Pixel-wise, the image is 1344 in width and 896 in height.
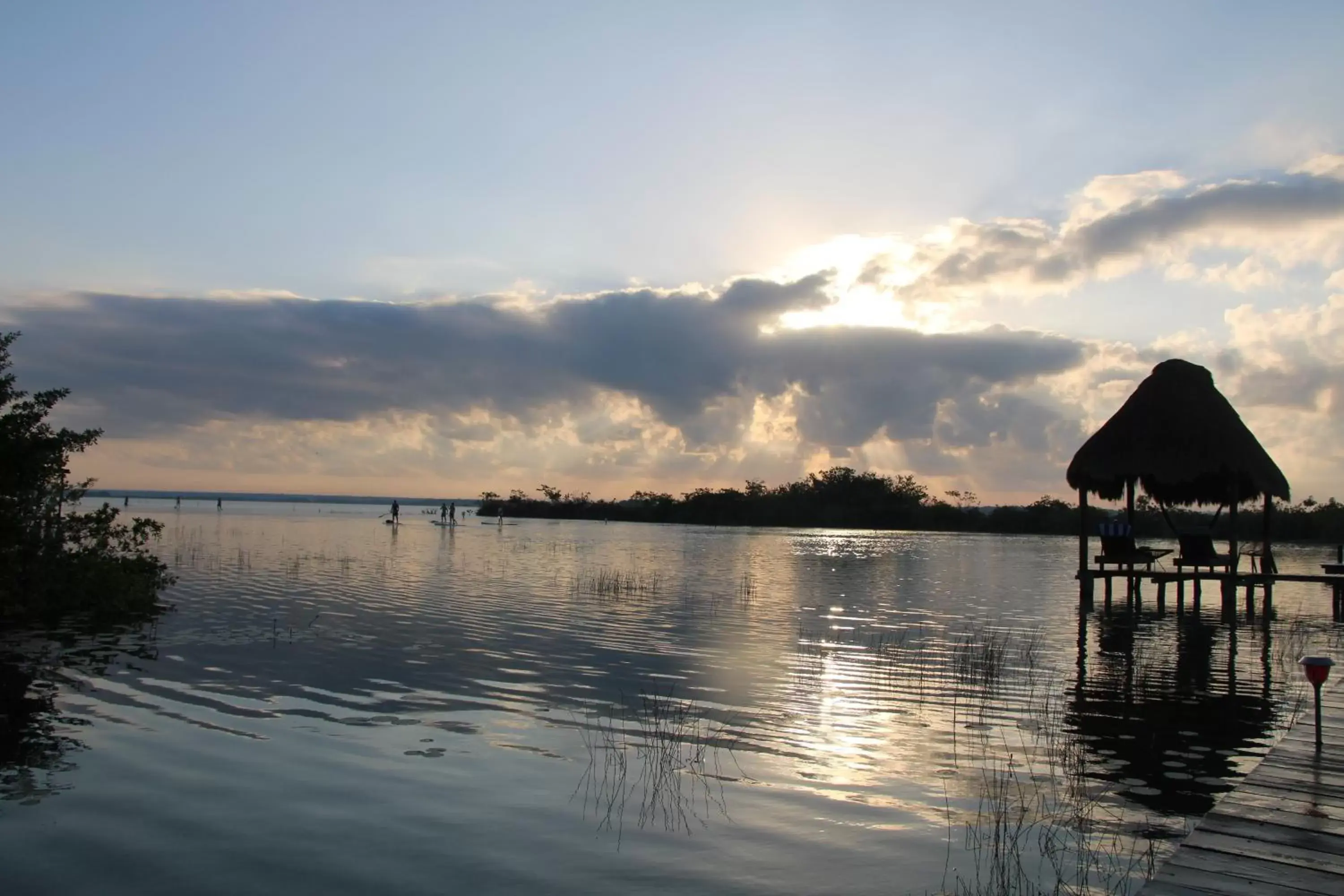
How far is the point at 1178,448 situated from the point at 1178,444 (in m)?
0.11

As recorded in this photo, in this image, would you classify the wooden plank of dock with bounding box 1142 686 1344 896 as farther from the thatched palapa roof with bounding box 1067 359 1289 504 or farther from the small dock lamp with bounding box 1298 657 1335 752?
the thatched palapa roof with bounding box 1067 359 1289 504

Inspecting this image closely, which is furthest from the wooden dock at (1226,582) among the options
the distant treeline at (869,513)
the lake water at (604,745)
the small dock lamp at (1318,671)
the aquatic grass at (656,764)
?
the distant treeline at (869,513)

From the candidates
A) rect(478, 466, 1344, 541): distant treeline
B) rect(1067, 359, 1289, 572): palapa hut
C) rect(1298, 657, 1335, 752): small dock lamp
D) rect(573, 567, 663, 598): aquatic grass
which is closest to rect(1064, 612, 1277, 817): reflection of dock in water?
rect(1298, 657, 1335, 752): small dock lamp

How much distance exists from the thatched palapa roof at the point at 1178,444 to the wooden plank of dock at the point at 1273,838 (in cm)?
1897

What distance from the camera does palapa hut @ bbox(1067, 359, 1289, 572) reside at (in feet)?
84.3

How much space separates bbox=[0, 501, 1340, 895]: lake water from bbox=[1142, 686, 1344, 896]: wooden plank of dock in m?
0.71

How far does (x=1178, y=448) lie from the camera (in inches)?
1019

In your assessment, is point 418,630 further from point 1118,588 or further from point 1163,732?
point 1118,588

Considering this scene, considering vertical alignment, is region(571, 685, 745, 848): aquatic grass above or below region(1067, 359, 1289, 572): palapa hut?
below

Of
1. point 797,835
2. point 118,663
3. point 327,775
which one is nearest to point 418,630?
point 118,663

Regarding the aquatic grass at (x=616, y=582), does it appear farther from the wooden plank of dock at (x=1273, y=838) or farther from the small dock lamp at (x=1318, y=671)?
the wooden plank of dock at (x=1273, y=838)

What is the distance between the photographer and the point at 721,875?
680 centimetres

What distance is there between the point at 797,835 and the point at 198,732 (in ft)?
21.3

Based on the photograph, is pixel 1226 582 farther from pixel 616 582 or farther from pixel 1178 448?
pixel 616 582
